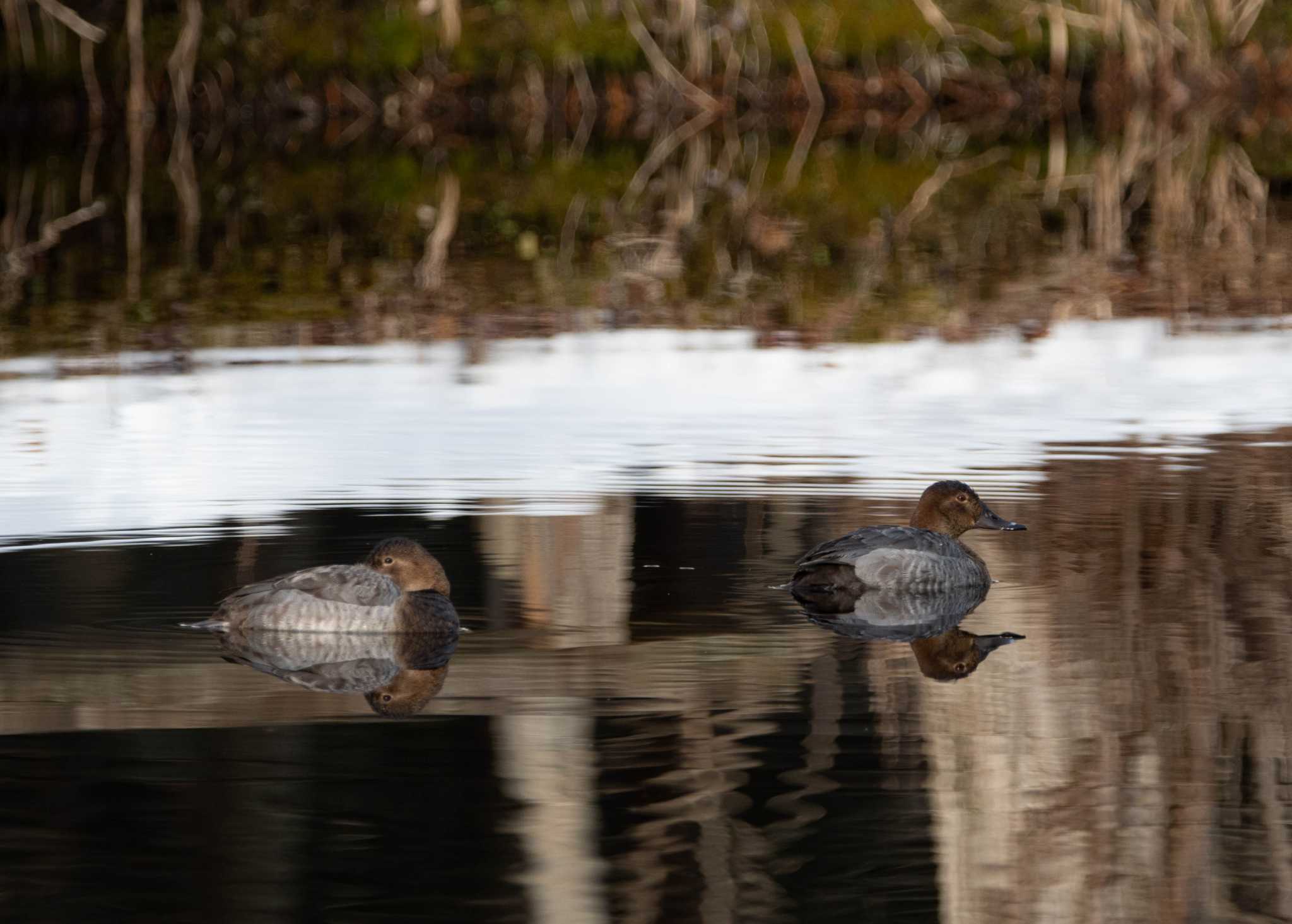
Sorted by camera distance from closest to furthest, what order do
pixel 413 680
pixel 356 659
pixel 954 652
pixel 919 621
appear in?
pixel 413 680
pixel 356 659
pixel 954 652
pixel 919 621

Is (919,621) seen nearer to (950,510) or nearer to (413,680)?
(950,510)

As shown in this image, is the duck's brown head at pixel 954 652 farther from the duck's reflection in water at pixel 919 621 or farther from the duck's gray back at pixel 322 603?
the duck's gray back at pixel 322 603

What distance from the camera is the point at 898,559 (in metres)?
9.57

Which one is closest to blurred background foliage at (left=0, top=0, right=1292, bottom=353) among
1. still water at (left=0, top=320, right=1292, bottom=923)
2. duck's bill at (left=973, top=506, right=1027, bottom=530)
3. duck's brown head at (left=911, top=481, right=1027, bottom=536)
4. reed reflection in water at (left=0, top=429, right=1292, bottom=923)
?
still water at (left=0, top=320, right=1292, bottom=923)

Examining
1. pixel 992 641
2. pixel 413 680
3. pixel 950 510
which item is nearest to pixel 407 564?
pixel 413 680

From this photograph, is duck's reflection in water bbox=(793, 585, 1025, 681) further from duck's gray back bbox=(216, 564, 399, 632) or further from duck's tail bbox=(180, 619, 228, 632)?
duck's tail bbox=(180, 619, 228, 632)

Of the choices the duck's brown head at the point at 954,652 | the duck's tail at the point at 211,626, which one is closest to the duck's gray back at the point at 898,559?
the duck's brown head at the point at 954,652

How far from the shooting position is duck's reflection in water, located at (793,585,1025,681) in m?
8.77

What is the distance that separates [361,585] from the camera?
346 inches

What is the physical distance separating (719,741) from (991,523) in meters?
3.09

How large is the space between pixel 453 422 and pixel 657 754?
6.76 meters

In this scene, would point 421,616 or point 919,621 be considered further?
point 919,621

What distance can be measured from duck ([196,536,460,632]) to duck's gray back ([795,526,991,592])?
164 centimetres

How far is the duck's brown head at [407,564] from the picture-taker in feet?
29.0
